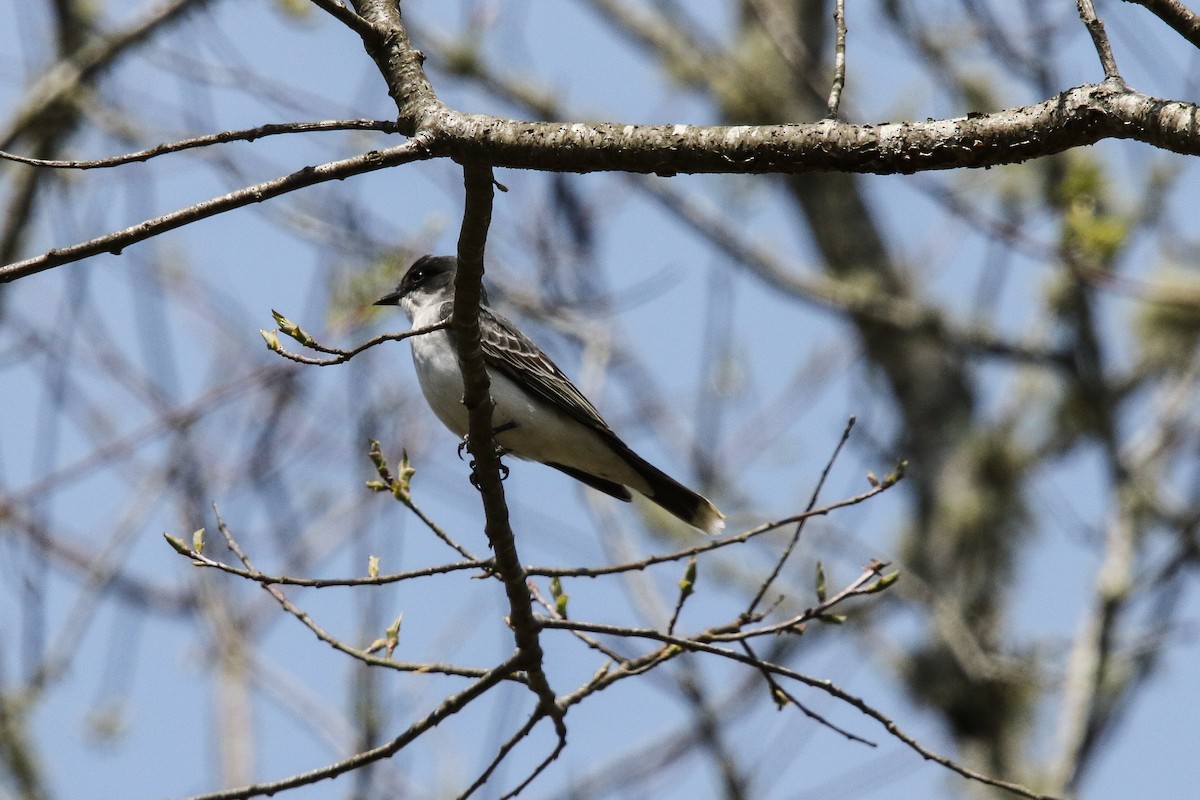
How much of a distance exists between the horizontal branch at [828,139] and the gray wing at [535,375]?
9.13ft

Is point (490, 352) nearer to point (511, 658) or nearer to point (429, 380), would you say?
point (429, 380)

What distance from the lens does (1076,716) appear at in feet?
27.8

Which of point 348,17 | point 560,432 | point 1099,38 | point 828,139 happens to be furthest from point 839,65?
point 560,432

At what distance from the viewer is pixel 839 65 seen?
3133mm

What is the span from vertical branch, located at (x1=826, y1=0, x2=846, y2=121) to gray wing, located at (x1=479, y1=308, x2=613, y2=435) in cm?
287

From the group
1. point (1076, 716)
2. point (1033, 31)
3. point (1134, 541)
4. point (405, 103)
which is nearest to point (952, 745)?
point (1076, 716)

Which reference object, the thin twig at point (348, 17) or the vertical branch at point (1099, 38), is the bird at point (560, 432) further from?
the vertical branch at point (1099, 38)

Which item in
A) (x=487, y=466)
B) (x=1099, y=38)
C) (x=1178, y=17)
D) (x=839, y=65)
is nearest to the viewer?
(x=1178, y=17)

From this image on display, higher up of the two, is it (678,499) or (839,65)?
(678,499)

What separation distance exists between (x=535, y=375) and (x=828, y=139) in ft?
10.7

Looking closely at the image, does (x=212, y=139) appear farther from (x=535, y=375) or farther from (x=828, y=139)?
(x=535, y=375)

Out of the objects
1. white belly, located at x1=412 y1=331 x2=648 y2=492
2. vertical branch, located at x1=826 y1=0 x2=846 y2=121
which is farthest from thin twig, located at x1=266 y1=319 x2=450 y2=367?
white belly, located at x1=412 y1=331 x2=648 y2=492

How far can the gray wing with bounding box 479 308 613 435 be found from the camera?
586 centimetres

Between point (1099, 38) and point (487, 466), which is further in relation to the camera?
point (487, 466)
